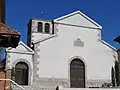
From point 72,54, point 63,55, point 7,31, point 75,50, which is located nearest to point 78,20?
point 75,50

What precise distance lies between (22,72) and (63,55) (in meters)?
3.96

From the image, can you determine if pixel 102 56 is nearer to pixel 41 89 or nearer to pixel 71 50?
pixel 71 50

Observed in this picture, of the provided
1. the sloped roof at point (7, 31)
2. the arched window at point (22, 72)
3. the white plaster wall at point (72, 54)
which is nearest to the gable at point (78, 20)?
the white plaster wall at point (72, 54)

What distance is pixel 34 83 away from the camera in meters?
22.0

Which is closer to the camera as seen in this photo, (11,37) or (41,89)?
(11,37)

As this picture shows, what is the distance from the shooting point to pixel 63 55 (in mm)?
23500

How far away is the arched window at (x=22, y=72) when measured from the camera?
21.7 metres

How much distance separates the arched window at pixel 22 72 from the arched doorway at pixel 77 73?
4.09m

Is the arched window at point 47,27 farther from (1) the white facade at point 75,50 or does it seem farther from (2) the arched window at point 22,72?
(2) the arched window at point 22,72

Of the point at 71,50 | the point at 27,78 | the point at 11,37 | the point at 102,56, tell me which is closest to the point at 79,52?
the point at 71,50

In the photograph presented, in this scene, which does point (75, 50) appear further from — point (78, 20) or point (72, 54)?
point (78, 20)

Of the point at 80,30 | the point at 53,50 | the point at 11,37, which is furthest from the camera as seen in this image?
the point at 80,30

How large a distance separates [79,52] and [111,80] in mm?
3963

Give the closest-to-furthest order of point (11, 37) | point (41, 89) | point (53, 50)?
point (11, 37)
point (41, 89)
point (53, 50)
